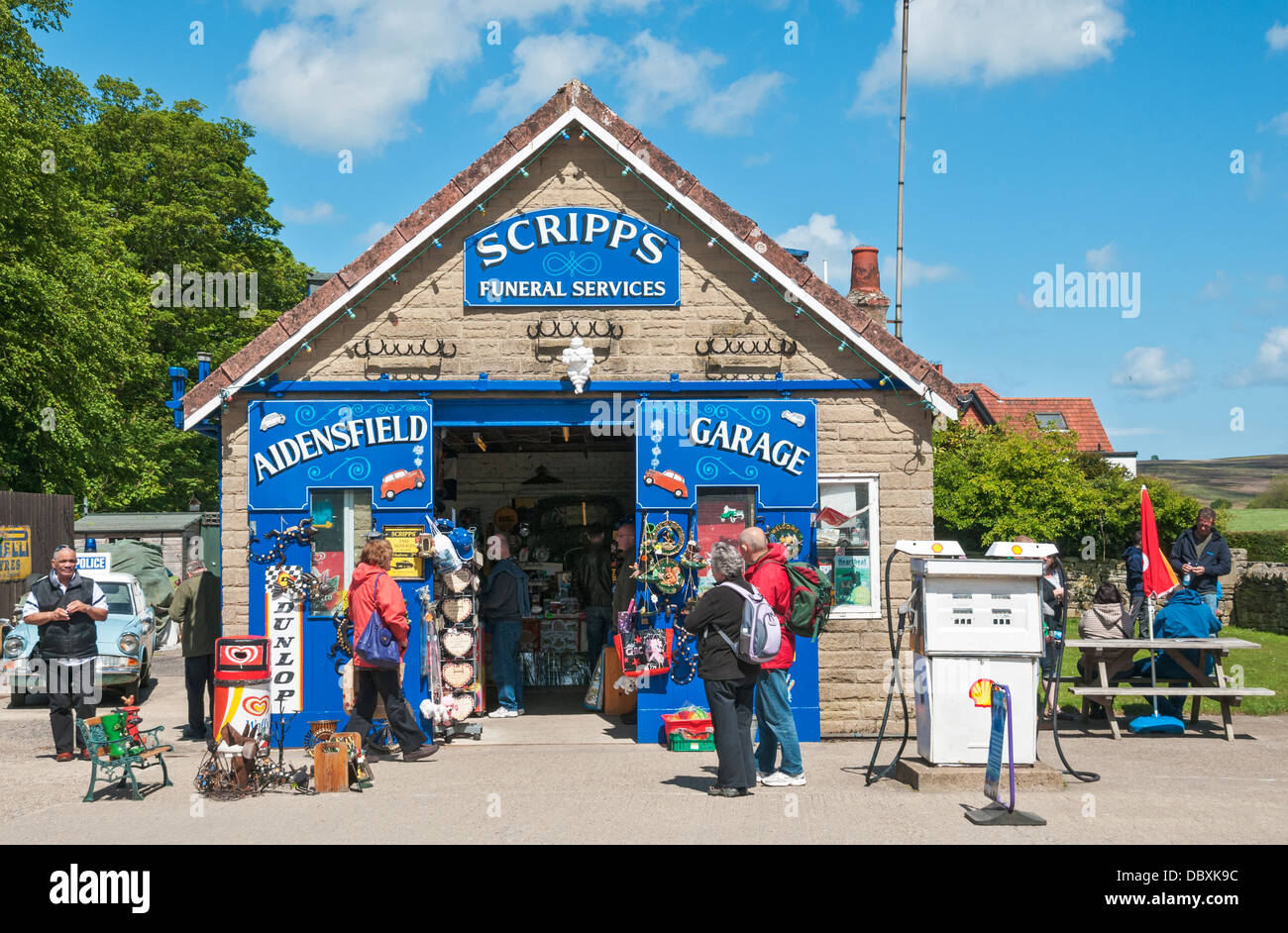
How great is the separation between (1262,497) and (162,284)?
65.1 m

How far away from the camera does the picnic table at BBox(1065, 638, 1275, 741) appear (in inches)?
459

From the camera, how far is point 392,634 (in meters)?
10.1

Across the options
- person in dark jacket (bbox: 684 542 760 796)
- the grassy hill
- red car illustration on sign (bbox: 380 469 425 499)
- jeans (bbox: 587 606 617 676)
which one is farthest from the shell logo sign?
the grassy hill

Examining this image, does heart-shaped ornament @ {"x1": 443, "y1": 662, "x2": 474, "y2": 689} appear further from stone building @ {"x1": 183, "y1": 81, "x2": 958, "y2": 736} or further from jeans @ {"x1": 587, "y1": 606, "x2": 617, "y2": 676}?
jeans @ {"x1": 587, "y1": 606, "x2": 617, "y2": 676}

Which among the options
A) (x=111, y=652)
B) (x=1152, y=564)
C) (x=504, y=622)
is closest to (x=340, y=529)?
(x=504, y=622)

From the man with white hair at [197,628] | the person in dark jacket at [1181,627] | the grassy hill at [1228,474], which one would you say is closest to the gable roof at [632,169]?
the man with white hair at [197,628]

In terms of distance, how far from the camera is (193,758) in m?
11.1

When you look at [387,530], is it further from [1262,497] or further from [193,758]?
[1262,497]

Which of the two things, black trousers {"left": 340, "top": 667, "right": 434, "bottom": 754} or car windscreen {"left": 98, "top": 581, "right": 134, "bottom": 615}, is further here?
car windscreen {"left": 98, "top": 581, "right": 134, "bottom": 615}

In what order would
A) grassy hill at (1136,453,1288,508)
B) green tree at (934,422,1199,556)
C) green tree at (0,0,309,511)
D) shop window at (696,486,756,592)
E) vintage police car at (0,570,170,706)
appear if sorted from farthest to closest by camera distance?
grassy hill at (1136,453,1288,508), green tree at (934,422,1199,556), green tree at (0,0,309,511), vintage police car at (0,570,170,706), shop window at (696,486,756,592)

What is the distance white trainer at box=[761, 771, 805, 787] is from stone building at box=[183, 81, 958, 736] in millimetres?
2198

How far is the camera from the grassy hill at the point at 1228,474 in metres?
83.9

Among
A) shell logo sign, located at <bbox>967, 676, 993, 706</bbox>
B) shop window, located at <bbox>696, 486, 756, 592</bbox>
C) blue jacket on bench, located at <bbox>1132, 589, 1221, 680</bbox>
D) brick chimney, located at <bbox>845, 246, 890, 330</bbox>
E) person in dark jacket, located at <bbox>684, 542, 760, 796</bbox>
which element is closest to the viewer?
person in dark jacket, located at <bbox>684, 542, 760, 796</bbox>

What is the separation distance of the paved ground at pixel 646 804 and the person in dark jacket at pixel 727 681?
0.77ft
